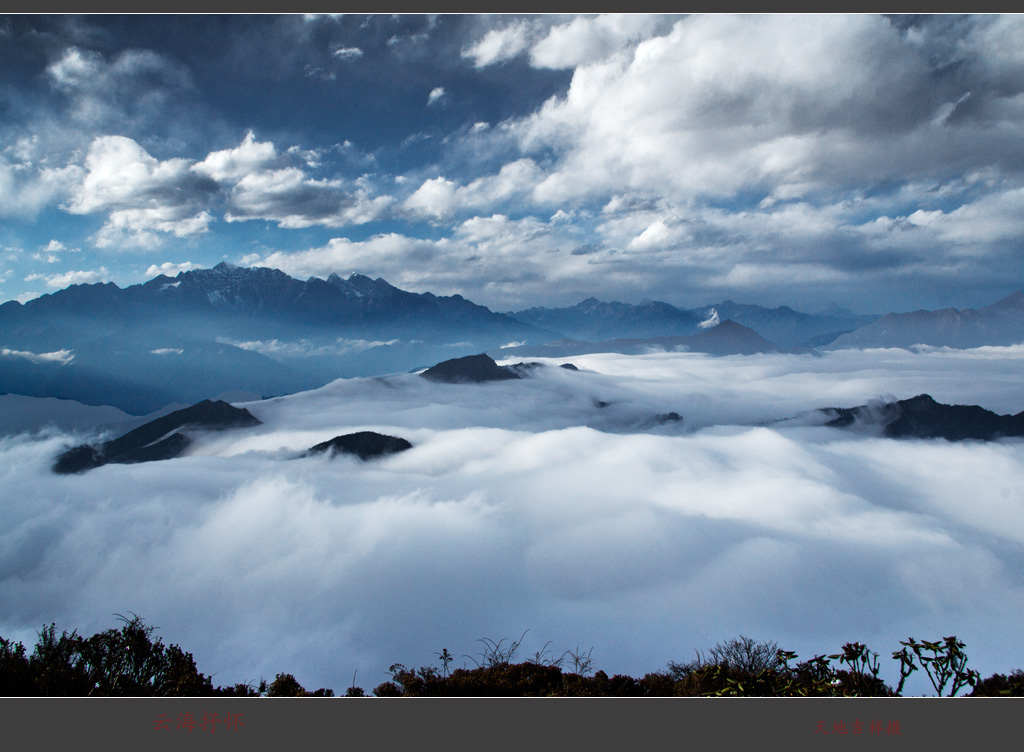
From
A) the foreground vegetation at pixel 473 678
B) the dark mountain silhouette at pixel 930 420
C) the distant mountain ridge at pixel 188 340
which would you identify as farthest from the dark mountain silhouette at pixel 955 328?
the distant mountain ridge at pixel 188 340

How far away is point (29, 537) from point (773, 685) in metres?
28.1

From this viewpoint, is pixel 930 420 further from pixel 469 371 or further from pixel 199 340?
pixel 199 340

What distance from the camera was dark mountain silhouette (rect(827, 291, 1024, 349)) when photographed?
158ft

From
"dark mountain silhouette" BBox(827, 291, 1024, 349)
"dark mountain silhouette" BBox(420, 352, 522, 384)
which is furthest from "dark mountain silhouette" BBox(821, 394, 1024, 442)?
"dark mountain silhouette" BBox(420, 352, 522, 384)

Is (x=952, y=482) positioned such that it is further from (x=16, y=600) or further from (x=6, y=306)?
(x=6, y=306)

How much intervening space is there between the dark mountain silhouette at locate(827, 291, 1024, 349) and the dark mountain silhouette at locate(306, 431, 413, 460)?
200 feet

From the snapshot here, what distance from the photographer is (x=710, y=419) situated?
104m

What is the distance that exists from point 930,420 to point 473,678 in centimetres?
11341

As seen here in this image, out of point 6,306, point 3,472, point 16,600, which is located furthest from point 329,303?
point 16,600

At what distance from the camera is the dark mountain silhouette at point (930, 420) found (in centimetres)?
7831

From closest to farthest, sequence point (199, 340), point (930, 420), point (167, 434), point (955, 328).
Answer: point (199, 340) → point (167, 434) → point (955, 328) → point (930, 420)

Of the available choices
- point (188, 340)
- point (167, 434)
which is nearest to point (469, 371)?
point (167, 434)

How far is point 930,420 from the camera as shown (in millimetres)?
86000

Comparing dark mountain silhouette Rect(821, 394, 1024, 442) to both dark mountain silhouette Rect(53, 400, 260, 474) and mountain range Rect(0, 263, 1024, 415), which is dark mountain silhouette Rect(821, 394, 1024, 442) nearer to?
mountain range Rect(0, 263, 1024, 415)
